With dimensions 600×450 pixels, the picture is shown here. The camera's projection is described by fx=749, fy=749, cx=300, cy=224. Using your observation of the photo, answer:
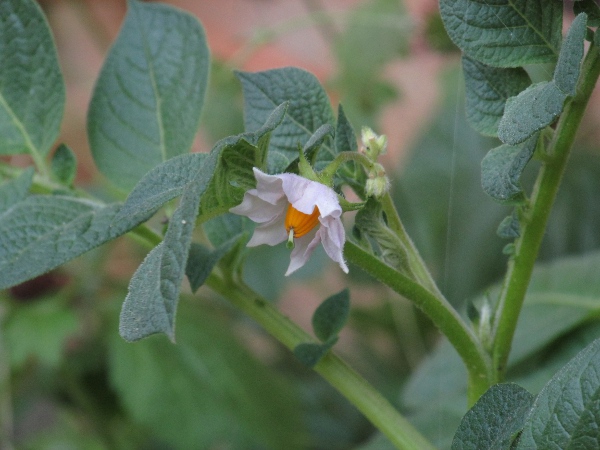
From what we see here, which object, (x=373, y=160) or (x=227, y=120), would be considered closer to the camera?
(x=373, y=160)

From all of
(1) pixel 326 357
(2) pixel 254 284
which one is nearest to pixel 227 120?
(2) pixel 254 284

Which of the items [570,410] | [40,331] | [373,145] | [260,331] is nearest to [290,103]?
[373,145]

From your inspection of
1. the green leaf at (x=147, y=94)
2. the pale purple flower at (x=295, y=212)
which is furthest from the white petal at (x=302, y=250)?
the green leaf at (x=147, y=94)

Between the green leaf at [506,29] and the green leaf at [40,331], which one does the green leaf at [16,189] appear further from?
the green leaf at [40,331]

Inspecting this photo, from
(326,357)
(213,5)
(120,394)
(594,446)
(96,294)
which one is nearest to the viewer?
(594,446)

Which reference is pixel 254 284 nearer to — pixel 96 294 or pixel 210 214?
pixel 96 294

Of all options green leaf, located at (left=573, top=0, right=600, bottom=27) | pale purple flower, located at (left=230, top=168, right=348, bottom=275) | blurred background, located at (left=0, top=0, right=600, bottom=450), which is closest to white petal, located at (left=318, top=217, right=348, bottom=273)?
pale purple flower, located at (left=230, top=168, right=348, bottom=275)

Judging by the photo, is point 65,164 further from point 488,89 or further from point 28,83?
point 488,89
